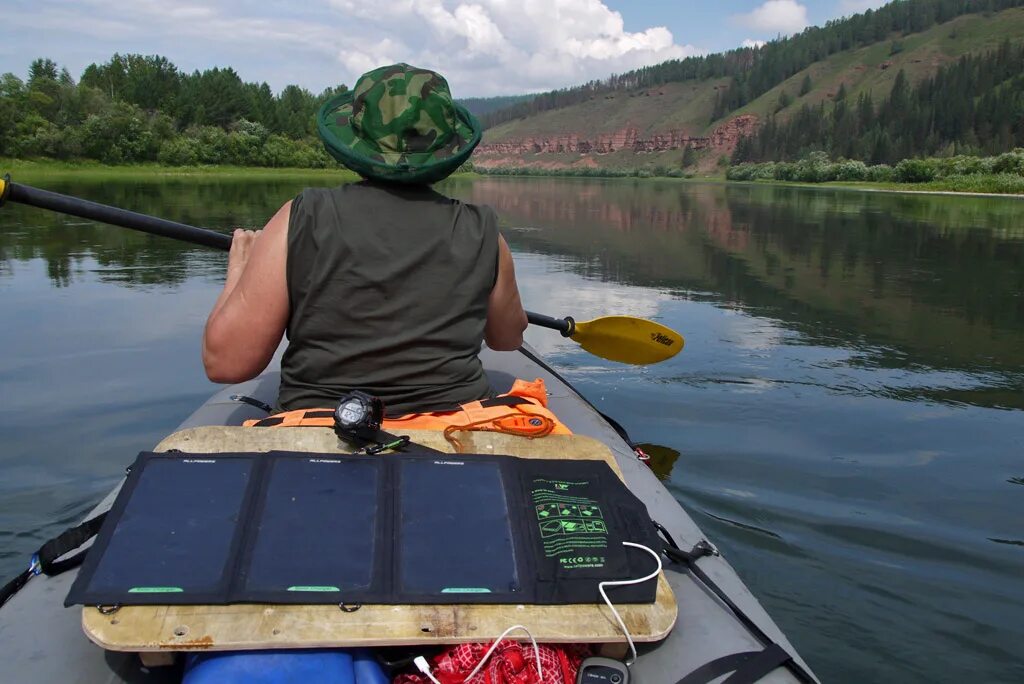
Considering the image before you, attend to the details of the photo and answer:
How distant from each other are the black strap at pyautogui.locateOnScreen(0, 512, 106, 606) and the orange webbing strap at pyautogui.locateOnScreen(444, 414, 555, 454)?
1.12 m

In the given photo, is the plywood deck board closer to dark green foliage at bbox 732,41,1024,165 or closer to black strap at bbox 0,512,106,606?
black strap at bbox 0,512,106,606

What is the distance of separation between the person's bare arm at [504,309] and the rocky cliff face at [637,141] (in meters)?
147

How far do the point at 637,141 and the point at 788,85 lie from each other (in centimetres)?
3297

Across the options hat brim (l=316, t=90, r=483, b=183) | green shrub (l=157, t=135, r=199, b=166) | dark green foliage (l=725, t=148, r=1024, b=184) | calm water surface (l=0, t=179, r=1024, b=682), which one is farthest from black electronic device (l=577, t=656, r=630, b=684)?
green shrub (l=157, t=135, r=199, b=166)

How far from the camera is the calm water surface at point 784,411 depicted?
393 centimetres

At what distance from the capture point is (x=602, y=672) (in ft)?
6.66

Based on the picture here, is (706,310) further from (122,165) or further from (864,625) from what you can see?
(122,165)

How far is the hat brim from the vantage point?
2.59 meters

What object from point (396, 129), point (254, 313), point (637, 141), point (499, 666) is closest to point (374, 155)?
point (396, 129)

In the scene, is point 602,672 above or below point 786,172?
below

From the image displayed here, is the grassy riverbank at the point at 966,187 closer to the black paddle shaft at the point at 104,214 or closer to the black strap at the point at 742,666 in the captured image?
the black paddle shaft at the point at 104,214

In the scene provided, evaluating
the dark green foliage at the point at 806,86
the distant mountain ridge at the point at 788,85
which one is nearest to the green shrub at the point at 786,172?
the distant mountain ridge at the point at 788,85

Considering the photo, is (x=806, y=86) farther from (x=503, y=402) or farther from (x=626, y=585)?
(x=626, y=585)

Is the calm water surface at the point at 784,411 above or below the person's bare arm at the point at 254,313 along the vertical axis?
below
